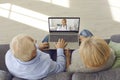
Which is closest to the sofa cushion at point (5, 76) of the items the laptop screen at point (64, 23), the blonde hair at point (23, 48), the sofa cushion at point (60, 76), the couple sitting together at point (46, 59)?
the couple sitting together at point (46, 59)

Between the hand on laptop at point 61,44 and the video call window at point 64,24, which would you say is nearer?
the hand on laptop at point 61,44

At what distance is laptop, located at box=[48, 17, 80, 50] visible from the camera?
218 centimetres

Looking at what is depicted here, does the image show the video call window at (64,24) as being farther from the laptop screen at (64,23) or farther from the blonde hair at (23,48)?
the blonde hair at (23,48)

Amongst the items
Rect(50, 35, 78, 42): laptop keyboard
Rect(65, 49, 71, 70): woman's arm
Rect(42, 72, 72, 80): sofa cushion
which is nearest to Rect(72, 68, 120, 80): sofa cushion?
Rect(42, 72, 72, 80): sofa cushion

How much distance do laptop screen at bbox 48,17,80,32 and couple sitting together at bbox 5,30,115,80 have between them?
406mm

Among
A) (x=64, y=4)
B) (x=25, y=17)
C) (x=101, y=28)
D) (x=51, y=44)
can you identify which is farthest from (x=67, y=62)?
(x=64, y=4)

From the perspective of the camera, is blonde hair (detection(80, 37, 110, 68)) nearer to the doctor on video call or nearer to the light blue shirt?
the light blue shirt

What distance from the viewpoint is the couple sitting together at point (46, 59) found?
64.3 inches

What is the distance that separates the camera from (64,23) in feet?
7.27

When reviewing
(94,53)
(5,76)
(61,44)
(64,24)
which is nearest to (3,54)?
(5,76)

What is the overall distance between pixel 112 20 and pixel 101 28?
219mm

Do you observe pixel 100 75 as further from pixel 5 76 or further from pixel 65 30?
pixel 65 30

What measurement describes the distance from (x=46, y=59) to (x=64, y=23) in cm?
50

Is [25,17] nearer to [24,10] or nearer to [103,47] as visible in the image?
[24,10]
